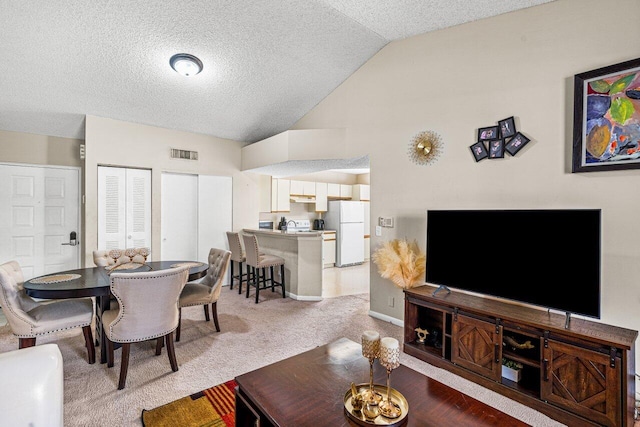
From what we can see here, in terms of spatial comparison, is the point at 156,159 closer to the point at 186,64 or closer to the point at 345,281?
the point at 186,64

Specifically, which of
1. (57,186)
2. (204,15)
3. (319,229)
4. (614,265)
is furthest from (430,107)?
(57,186)

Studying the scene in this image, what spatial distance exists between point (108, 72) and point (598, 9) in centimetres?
470

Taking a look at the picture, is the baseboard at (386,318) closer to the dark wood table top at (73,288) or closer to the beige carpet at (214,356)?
the beige carpet at (214,356)

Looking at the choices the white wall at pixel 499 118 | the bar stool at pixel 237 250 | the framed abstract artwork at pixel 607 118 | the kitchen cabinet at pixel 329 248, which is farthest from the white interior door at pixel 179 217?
the framed abstract artwork at pixel 607 118

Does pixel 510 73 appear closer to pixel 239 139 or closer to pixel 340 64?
pixel 340 64

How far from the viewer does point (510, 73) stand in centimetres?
278

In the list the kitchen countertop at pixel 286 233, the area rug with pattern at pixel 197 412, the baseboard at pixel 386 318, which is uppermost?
the kitchen countertop at pixel 286 233

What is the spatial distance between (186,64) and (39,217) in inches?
126

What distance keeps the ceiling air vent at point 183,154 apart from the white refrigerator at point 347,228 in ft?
11.5

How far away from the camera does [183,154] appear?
16.5ft

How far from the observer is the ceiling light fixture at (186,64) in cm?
342

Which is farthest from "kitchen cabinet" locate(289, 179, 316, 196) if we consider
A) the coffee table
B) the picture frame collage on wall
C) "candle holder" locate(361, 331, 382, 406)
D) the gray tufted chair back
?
A: "candle holder" locate(361, 331, 382, 406)

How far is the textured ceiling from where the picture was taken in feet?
9.50

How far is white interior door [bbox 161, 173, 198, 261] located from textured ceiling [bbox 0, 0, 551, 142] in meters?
0.96
